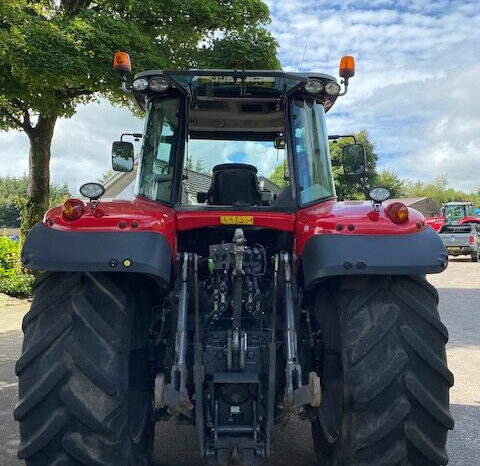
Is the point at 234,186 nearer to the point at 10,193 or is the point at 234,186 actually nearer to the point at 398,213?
the point at 398,213

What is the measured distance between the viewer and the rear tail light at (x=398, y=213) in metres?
2.85

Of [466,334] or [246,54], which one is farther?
[246,54]

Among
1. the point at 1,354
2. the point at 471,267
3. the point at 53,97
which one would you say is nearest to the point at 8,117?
the point at 53,97

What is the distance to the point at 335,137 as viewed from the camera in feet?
14.2

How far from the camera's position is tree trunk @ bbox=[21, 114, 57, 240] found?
1251 centimetres

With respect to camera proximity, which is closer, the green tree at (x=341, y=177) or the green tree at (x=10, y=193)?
the green tree at (x=341, y=177)

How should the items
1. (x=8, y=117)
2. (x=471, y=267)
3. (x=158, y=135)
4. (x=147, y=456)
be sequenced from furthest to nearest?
(x=471, y=267)
(x=8, y=117)
(x=158, y=135)
(x=147, y=456)

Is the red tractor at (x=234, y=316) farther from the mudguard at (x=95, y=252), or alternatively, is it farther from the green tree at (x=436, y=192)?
the green tree at (x=436, y=192)

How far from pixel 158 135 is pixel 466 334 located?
6537mm

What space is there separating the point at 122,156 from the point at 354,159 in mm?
1837

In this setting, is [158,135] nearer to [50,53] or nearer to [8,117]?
[50,53]

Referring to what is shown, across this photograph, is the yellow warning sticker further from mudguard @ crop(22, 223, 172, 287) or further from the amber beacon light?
the amber beacon light

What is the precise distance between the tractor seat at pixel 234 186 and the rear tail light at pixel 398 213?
1.26 meters

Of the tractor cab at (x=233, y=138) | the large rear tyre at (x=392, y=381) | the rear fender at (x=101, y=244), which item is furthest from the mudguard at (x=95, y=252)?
the large rear tyre at (x=392, y=381)
